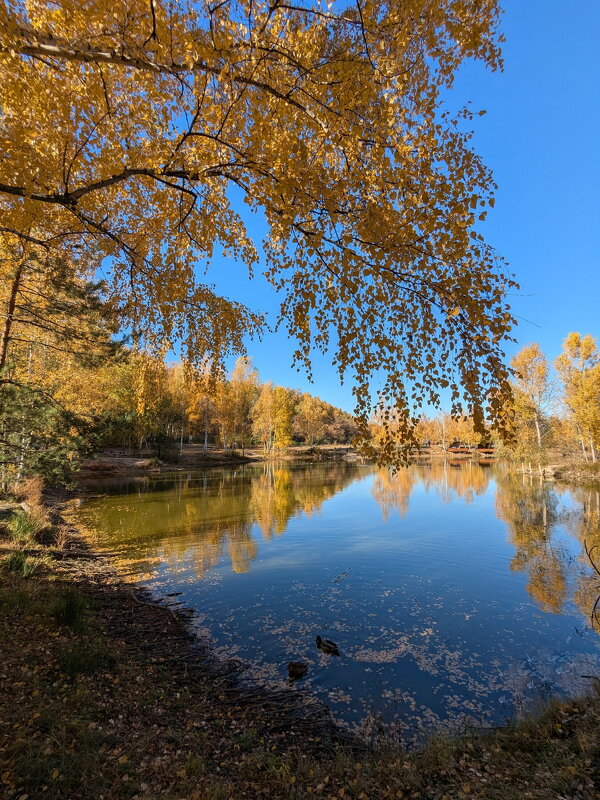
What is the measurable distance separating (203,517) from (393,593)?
10909 millimetres

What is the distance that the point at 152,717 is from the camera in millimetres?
4492

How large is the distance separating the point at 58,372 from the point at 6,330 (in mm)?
6015

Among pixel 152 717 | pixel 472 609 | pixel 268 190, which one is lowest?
pixel 472 609

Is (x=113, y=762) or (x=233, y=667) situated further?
(x=233, y=667)

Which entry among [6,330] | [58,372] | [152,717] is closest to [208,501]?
[58,372]

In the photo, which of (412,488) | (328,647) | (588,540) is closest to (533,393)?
(412,488)

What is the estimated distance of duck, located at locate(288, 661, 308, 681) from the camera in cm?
602

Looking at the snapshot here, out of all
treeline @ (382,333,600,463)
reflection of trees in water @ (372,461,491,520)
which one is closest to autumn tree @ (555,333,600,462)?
treeline @ (382,333,600,463)

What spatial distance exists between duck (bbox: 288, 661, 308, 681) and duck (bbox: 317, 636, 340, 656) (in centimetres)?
60

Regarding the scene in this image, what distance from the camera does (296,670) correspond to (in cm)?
609

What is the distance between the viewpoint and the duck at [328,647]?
6696 millimetres

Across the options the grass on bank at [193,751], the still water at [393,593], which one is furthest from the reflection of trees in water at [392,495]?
the grass on bank at [193,751]

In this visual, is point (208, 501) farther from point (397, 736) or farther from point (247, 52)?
point (247, 52)

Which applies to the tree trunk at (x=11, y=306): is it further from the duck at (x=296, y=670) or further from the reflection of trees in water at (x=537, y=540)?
the reflection of trees in water at (x=537, y=540)
